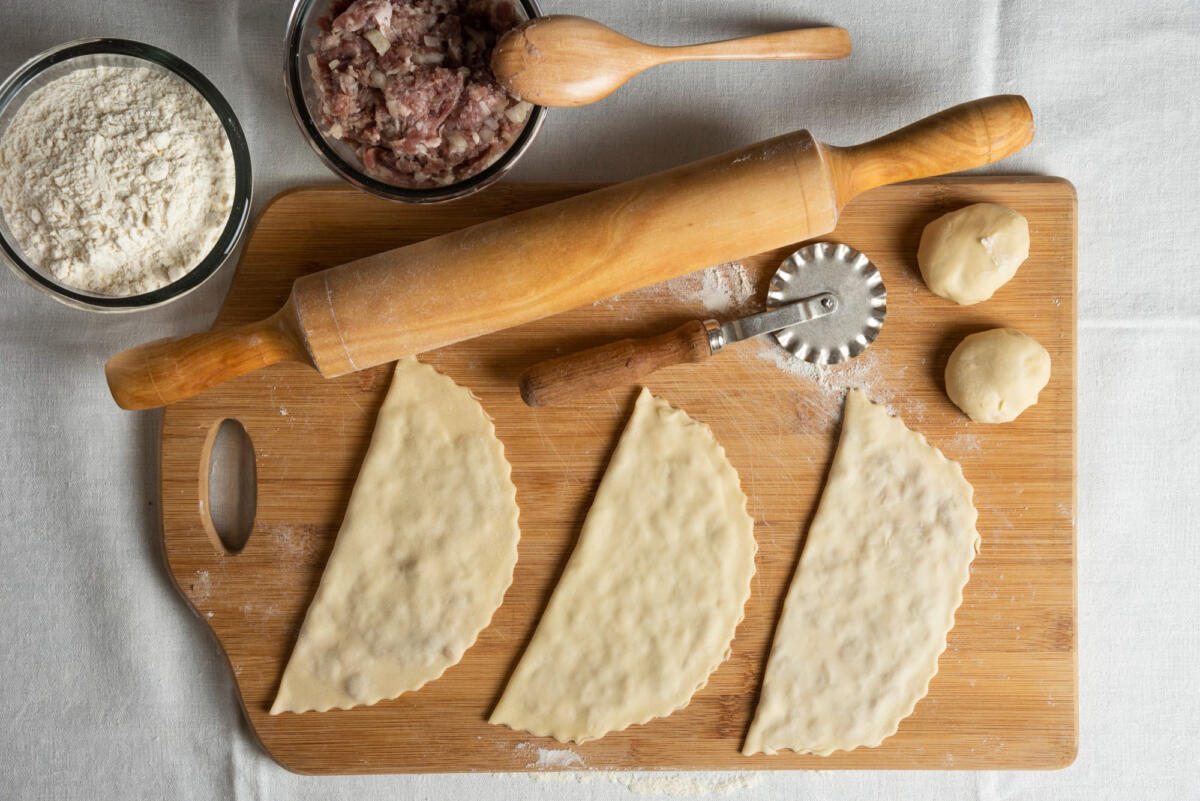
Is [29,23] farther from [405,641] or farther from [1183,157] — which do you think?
[1183,157]

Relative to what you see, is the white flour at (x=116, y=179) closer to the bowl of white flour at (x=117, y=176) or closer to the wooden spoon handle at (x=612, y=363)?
the bowl of white flour at (x=117, y=176)

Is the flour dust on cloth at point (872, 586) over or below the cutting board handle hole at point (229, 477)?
below

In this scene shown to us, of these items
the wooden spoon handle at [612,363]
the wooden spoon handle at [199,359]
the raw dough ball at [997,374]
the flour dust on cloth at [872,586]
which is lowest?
the flour dust on cloth at [872,586]

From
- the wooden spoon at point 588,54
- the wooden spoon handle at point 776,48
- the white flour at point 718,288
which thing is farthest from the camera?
the white flour at point 718,288

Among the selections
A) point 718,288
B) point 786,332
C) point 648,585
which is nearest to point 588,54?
point 718,288

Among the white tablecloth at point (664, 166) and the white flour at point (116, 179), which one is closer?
the white flour at point (116, 179)

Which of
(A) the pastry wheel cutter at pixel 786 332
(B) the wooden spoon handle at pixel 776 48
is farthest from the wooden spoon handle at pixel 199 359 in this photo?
(B) the wooden spoon handle at pixel 776 48
